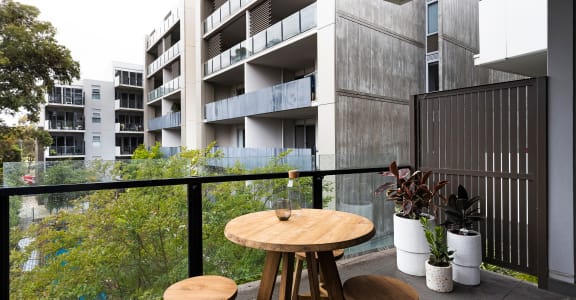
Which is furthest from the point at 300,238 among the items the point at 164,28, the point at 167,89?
the point at 164,28

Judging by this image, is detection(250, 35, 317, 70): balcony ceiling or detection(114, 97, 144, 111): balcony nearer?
detection(250, 35, 317, 70): balcony ceiling

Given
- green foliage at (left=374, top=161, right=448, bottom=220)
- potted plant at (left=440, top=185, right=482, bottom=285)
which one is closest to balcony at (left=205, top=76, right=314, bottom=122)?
green foliage at (left=374, top=161, right=448, bottom=220)

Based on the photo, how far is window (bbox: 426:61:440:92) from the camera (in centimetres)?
918

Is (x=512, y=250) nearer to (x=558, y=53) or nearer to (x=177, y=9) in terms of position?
(x=558, y=53)

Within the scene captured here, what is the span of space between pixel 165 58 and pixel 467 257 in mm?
19849

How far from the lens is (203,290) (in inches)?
67.6

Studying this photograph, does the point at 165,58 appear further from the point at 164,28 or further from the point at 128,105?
the point at 128,105

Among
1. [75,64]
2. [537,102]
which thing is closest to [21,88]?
[75,64]

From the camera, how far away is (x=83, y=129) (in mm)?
24625

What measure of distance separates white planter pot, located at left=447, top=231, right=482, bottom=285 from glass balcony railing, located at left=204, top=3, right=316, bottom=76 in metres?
6.55

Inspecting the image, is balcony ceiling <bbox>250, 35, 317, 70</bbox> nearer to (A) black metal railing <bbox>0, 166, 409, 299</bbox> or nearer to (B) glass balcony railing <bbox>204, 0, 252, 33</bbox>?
(B) glass balcony railing <bbox>204, 0, 252, 33</bbox>

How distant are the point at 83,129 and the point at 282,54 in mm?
21875

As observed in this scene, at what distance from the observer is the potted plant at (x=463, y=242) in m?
2.81

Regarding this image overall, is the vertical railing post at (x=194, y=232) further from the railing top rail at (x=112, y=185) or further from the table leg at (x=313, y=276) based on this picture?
the table leg at (x=313, y=276)
